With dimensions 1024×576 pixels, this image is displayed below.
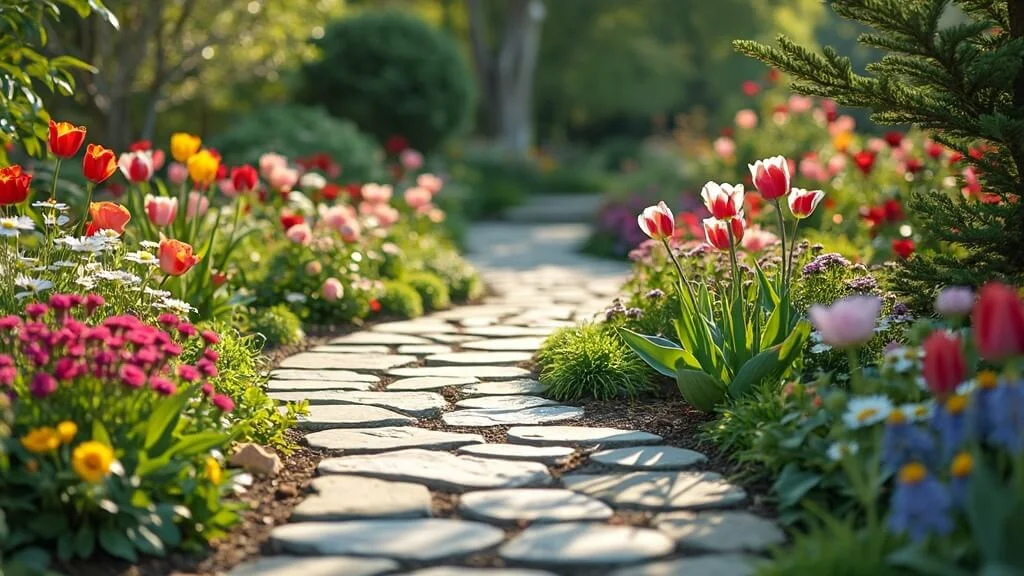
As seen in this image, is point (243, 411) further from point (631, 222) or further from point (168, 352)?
point (631, 222)

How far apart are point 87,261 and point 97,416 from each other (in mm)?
1397

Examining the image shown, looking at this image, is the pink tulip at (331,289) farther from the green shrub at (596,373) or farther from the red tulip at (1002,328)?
the red tulip at (1002,328)

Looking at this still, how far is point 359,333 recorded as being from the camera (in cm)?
618

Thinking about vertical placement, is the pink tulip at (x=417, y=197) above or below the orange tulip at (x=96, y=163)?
above

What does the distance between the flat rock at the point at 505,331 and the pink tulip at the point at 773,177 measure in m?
2.38

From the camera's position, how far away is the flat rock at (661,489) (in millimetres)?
3215

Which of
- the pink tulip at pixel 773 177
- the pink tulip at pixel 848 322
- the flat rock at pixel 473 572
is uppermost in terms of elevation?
the pink tulip at pixel 773 177

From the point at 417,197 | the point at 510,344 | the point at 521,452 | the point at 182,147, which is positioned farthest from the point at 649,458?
the point at 417,197

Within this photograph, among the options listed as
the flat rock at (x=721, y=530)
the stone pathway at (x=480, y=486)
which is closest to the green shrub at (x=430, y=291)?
the stone pathway at (x=480, y=486)

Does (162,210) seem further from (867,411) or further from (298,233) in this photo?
(867,411)

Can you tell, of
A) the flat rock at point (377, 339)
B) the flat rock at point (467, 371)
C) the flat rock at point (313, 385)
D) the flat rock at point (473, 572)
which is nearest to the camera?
the flat rock at point (473, 572)

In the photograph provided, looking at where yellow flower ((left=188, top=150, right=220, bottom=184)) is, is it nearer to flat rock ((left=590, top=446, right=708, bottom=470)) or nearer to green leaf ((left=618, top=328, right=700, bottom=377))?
green leaf ((left=618, top=328, right=700, bottom=377))

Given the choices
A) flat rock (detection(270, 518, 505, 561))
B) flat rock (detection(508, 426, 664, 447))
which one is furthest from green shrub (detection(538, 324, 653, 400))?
flat rock (detection(270, 518, 505, 561))

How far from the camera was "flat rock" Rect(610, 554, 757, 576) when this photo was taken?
2.68m
